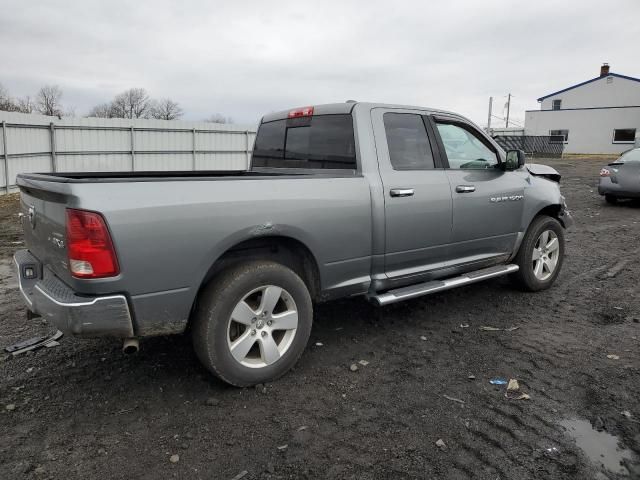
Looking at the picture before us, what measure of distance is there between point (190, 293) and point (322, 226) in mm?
1026

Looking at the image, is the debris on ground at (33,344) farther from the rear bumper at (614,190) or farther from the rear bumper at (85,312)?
the rear bumper at (614,190)

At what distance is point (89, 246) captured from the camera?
2.59 metres

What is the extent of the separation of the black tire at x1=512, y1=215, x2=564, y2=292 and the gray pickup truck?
0.03m

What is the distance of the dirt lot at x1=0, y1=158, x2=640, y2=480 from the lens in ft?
8.21

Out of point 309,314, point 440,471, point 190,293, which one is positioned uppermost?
point 190,293

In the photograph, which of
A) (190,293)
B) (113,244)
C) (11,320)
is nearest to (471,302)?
(190,293)

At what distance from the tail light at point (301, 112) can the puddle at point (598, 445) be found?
301 centimetres

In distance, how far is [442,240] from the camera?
4.21m

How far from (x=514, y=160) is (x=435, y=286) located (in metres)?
1.62

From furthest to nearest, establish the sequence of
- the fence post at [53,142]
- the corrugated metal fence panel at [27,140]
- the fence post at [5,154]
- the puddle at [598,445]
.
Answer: the fence post at [53,142] < the corrugated metal fence panel at [27,140] < the fence post at [5,154] < the puddle at [598,445]

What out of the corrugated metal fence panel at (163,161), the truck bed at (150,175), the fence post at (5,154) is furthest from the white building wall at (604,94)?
the truck bed at (150,175)

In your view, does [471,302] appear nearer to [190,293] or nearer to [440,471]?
[440,471]

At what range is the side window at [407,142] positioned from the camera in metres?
4.00

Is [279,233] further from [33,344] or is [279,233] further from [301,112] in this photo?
[33,344]
